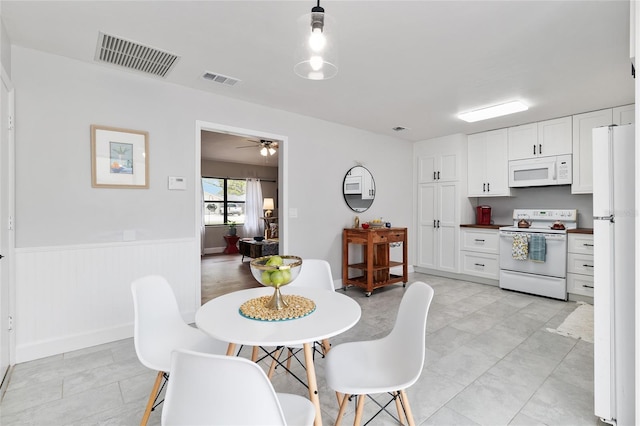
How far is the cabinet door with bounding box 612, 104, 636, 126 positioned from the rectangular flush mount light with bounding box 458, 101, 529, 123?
3.47 feet

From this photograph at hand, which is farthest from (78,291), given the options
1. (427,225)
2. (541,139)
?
(541,139)

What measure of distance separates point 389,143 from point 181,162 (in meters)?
3.48

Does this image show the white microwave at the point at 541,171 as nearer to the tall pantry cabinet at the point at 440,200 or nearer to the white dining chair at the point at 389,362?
the tall pantry cabinet at the point at 440,200

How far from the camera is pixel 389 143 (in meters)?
5.38

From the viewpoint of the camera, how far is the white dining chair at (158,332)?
1.60 metres

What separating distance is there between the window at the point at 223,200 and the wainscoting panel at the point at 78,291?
558cm

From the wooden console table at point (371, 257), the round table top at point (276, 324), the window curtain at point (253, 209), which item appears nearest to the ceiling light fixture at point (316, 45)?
the round table top at point (276, 324)

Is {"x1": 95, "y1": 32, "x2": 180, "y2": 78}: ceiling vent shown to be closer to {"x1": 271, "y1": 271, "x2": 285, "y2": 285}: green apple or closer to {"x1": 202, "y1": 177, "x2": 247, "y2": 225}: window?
{"x1": 271, "y1": 271, "x2": 285, "y2": 285}: green apple

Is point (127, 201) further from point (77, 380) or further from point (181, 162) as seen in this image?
point (77, 380)

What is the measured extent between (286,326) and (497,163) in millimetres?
4771

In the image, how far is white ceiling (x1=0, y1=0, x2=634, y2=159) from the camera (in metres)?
1.96

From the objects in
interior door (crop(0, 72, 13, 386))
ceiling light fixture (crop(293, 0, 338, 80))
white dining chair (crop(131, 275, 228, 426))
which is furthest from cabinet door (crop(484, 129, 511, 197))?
interior door (crop(0, 72, 13, 386))

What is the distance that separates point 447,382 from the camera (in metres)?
2.14

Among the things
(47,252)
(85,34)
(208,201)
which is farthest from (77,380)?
(208,201)
